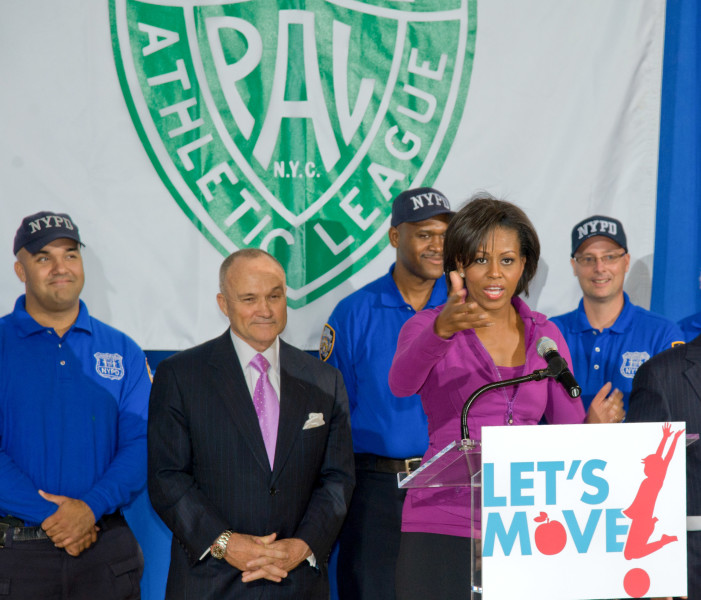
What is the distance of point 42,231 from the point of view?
3.01m

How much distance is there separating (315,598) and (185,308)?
1.41 metres

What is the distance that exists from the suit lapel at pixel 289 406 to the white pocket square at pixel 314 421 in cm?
2

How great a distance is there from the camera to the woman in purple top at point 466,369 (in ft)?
6.33

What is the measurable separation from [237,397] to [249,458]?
186mm

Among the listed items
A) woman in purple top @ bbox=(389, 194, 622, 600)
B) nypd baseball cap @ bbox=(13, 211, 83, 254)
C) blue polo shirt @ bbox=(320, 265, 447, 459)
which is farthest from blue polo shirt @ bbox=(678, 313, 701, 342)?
nypd baseball cap @ bbox=(13, 211, 83, 254)

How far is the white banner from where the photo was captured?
334cm

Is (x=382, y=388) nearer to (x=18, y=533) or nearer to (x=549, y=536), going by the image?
(x=18, y=533)

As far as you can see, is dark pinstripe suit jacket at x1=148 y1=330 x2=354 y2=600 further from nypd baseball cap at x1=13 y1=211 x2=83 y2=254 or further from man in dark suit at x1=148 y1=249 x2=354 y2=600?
nypd baseball cap at x1=13 y1=211 x2=83 y2=254

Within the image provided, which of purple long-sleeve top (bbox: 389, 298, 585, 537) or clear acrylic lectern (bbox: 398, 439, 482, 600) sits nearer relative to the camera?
clear acrylic lectern (bbox: 398, 439, 482, 600)

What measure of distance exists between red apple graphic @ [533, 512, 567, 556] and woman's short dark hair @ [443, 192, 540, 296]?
0.72m

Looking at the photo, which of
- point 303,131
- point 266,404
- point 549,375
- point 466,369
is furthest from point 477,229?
point 303,131

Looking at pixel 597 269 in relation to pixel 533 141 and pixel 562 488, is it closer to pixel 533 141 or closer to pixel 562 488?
pixel 533 141

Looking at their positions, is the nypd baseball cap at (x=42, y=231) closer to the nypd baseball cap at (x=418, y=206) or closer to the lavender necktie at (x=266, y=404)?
the lavender necktie at (x=266, y=404)

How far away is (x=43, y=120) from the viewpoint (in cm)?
333
